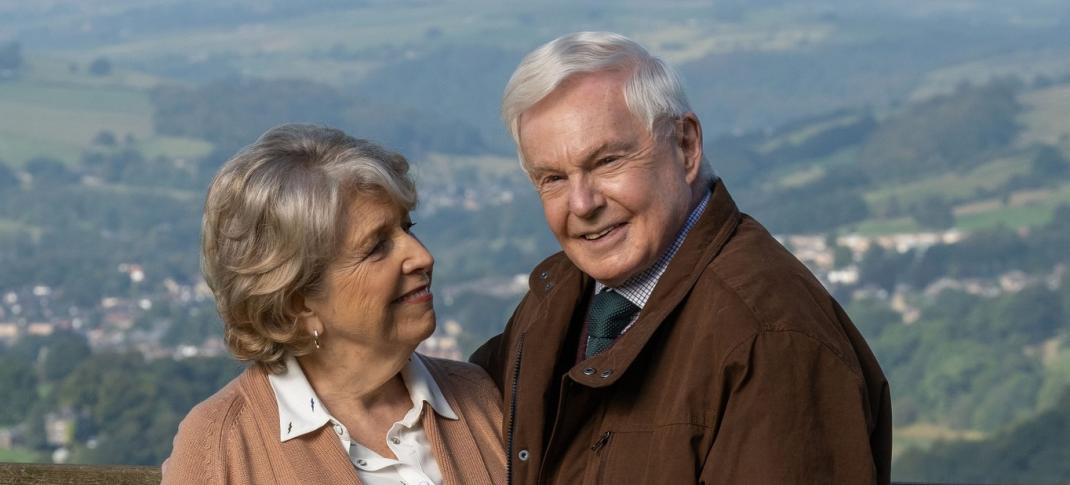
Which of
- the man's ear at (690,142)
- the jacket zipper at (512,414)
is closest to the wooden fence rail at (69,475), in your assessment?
the jacket zipper at (512,414)

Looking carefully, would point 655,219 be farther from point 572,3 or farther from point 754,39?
point 572,3

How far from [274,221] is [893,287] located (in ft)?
247

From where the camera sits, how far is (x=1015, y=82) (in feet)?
366

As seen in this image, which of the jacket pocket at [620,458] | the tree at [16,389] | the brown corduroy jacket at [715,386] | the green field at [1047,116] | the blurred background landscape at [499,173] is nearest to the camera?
→ the brown corduroy jacket at [715,386]

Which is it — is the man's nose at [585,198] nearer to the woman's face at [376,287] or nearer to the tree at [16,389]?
the woman's face at [376,287]

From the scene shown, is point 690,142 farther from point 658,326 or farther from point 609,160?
point 658,326

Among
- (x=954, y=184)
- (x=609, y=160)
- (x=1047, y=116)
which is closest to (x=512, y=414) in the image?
(x=609, y=160)

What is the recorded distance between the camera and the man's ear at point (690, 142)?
2902 millimetres

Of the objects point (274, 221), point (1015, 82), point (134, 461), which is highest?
point (274, 221)

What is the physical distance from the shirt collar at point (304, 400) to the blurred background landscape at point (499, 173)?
26738 millimetres

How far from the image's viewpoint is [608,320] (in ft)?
9.68

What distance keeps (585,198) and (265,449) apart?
0.85 meters

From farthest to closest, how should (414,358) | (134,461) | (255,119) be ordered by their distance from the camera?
(255,119), (134,461), (414,358)

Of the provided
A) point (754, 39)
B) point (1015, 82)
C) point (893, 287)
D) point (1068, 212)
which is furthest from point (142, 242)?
point (754, 39)
